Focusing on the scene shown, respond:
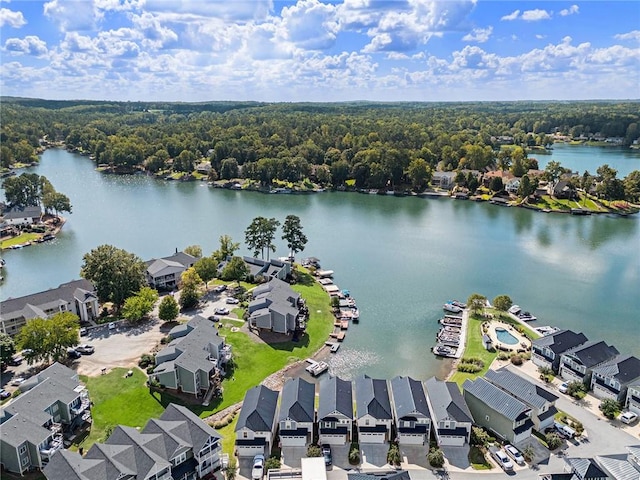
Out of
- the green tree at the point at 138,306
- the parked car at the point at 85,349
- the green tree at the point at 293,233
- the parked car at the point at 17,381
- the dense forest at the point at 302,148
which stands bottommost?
the parked car at the point at 17,381

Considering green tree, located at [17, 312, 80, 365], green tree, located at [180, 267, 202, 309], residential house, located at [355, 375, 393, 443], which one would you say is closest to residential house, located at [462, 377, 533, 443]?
residential house, located at [355, 375, 393, 443]

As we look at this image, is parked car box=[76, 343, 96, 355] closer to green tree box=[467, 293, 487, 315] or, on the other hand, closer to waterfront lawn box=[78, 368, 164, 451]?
waterfront lawn box=[78, 368, 164, 451]

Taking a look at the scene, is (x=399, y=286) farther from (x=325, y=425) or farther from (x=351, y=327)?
(x=325, y=425)

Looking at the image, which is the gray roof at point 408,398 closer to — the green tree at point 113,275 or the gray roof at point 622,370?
the gray roof at point 622,370

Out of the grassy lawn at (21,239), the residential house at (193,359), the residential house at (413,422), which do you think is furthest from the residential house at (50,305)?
the residential house at (413,422)

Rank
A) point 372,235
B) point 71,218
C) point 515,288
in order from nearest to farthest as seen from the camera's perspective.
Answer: point 515,288, point 372,235, point 71,218

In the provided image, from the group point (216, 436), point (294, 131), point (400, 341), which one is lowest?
point (400, 341)

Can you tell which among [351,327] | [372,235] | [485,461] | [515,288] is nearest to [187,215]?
[372,235]
